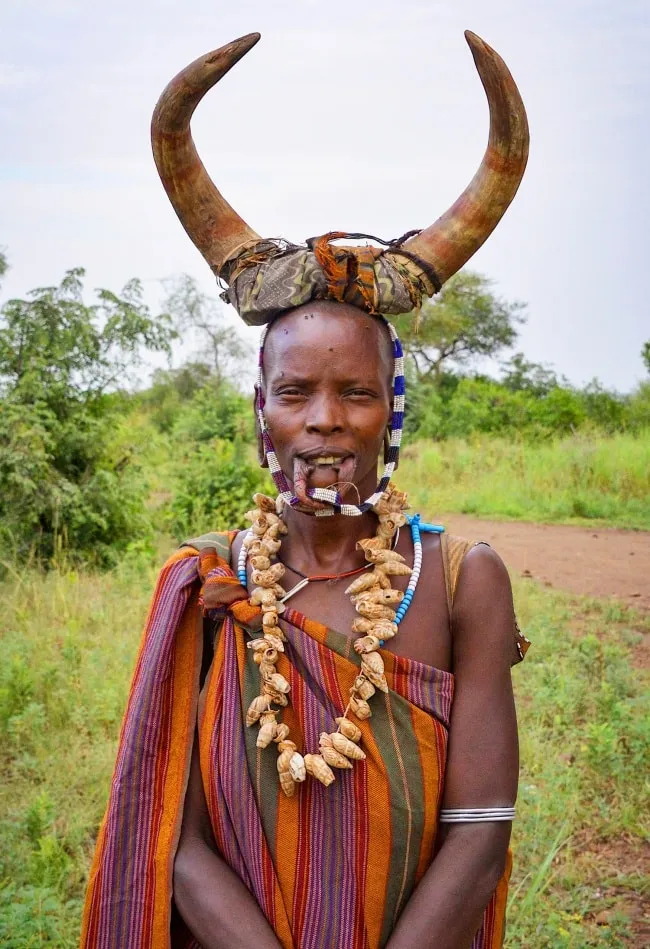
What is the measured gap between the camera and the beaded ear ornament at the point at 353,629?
1499 mm

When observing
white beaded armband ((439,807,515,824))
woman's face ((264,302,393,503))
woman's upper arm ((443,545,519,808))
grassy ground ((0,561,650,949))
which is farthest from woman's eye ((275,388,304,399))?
grassy ground ((0,561,650,949))

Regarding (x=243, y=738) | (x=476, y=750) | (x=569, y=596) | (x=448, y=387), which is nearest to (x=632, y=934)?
(x=476, y=750)

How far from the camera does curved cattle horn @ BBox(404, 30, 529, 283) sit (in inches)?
58.0

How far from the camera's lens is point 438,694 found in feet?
5.08

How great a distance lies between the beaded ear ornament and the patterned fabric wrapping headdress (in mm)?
99

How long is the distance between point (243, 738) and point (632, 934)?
5.43ft

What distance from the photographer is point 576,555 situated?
693 centimetres

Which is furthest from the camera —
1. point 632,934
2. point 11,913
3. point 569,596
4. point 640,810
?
point 569,596

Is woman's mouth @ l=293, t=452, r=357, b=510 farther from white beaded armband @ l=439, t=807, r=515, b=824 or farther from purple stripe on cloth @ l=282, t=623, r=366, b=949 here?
white beaded armband @ l=439, t=807, r=515, b=824

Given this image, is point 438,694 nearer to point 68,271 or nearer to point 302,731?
point 302,731

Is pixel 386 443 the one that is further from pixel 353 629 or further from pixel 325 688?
Result: pixel 325 688

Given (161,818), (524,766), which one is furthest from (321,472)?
(524,766)

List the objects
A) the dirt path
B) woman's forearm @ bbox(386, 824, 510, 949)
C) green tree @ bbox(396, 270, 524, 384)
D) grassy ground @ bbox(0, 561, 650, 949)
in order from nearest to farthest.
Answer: woman's forearm @ bbox(386, 824, 510, 949)
grassy ground @ bbox(0, 561, 650, 949)
the dirt path
green tree @ bbox(396, 270, 524, 384)

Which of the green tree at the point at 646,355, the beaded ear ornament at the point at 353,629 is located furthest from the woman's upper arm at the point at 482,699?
the green tree at the point at 646,355
